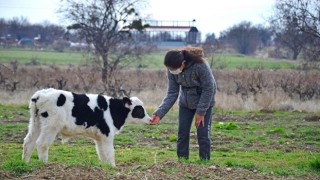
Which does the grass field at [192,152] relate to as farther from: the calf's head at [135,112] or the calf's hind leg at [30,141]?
the calf's head at [135,112]

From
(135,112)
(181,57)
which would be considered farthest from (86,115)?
(181,57)

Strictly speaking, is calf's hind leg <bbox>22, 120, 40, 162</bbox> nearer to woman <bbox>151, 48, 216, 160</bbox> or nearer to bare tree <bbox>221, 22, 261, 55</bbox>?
woman <bbox>151, 48, 216, 160</bbox>

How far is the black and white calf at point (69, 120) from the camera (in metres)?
9.44

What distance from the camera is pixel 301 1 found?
25578 millimetres

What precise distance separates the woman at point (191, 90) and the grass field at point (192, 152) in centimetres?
54

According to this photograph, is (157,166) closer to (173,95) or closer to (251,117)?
(173,95)

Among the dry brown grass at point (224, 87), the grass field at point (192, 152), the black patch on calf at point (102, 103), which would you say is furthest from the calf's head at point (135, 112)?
the dry brown grass at point (224, 87)

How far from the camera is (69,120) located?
9586 millimetres

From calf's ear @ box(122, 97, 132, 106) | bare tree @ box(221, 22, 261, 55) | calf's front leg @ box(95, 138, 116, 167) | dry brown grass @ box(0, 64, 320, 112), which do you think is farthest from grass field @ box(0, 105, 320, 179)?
bare tree @ box(221, 22, 261, 55)

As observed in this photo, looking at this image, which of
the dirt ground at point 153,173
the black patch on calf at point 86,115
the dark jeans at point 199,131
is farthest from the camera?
the black patch on calf at point 86,115

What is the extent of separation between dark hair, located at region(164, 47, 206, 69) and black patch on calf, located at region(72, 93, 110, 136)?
2.12 m

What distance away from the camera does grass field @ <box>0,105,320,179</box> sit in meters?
7.47

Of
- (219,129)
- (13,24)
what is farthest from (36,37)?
(219,129)

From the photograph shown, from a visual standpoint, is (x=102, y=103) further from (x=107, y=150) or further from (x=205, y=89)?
(x=205, y=89)
